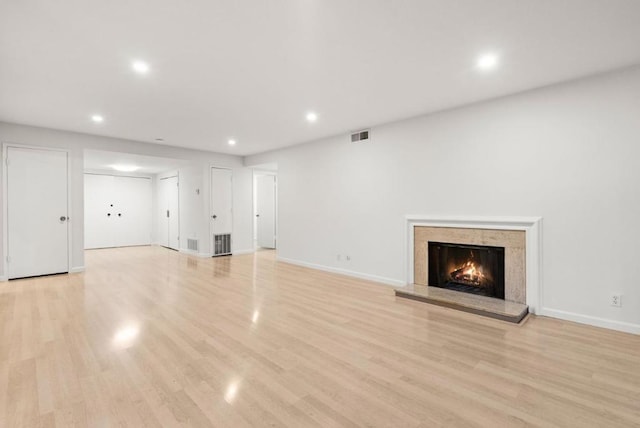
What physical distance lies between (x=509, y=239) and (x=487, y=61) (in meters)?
2.11

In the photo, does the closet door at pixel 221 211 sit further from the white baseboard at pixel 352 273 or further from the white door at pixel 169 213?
the white baseboard at pixel 352 273

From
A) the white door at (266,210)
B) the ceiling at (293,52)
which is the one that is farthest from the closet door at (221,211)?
the ceiling at (293,52)

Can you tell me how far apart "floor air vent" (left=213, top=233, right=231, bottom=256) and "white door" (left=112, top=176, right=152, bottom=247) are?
12.6 feet

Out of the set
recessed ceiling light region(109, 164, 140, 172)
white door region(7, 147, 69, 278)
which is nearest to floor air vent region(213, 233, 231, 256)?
white door region(7, 147, 69, 278)

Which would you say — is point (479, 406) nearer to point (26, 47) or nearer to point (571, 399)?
point (571, 399)

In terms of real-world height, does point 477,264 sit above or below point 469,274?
above

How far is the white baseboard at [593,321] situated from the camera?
9.75ft

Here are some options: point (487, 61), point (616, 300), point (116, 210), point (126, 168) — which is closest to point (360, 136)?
point (487, 61)

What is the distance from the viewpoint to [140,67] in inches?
118

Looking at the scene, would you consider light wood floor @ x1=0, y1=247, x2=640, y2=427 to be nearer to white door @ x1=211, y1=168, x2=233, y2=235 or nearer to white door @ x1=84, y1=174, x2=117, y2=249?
white door @ x1=211, y1=168, x2=233, y2=235

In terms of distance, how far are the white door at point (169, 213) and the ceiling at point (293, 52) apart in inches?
179

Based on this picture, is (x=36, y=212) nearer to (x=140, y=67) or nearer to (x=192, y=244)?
(x=192, y=244)

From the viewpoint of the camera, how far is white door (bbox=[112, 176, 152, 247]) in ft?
31.1

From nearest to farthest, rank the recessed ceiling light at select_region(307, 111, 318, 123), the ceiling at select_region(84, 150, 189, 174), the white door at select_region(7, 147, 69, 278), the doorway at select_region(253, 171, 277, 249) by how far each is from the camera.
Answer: the recessed ceiling light at select_region(307, 111, 318, 123)
the white door at select_region(7, 147, 69, 278)
the ceiling at select_region(84, 150, 189, 174)
the doorway at select_region(253, 171, 277, 249)
